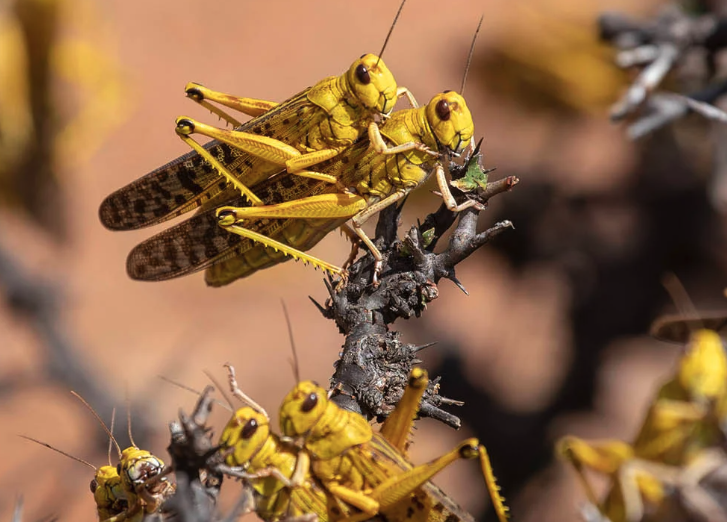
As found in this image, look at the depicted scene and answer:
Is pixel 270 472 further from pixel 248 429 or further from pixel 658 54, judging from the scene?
pixel 658 54

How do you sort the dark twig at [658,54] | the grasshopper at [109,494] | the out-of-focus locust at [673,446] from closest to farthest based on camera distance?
the out-of-focus locust at [673,446], the grasshopper at [109,494], the dark twig at [658,54]

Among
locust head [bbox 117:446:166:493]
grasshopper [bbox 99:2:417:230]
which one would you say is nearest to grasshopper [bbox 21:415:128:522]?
locust head [bbox 117:446:166:493]

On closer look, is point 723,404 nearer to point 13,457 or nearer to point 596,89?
point 13,457

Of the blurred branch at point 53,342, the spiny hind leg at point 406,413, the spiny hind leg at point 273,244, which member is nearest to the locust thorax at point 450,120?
the spiny hind leg at point 273,244

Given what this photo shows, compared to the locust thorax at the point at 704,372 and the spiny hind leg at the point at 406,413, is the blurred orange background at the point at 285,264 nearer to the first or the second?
the spiny hind leg at the point at 406,413

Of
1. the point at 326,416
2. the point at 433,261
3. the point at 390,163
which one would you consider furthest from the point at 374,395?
the point at 390,163

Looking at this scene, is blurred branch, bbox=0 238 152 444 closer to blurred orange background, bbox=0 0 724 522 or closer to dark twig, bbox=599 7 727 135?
blurred orange background, bbox=0 0 724 522
